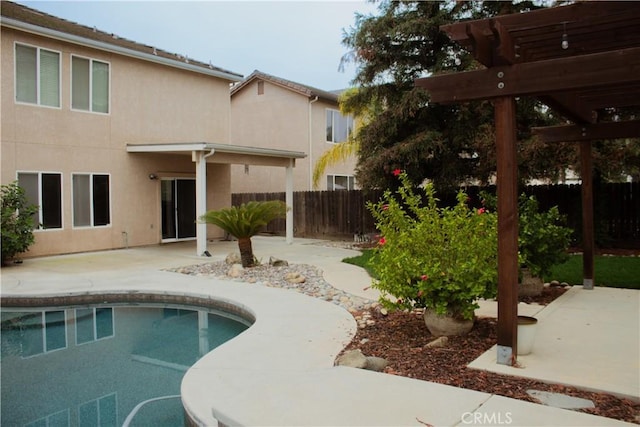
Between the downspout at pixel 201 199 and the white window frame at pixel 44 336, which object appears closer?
the white window frame at pixel 44 336

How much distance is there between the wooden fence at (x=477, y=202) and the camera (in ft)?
45.3

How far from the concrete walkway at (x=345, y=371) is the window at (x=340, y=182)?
14.9 m

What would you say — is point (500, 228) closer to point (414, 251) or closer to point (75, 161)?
point (414, 251)

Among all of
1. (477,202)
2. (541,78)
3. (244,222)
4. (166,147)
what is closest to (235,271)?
(244,222)

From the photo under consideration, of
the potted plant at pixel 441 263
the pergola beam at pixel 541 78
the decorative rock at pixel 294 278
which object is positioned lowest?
the decorative rock at pixel 294 278

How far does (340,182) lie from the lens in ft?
80.2

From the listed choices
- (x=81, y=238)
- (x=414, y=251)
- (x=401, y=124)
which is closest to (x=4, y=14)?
(x=81, y=238)

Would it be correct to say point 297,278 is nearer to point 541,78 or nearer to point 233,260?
point 233,260

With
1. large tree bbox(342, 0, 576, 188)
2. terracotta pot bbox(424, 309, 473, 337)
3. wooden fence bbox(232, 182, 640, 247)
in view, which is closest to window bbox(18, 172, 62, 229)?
large tree bbox(342, 0, 576, 188)

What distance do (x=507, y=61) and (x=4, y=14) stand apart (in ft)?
42.7

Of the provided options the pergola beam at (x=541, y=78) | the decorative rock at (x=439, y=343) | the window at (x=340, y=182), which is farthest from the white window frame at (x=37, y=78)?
the window at (x=340, y=182)

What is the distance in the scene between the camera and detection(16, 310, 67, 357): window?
6855 millimetres

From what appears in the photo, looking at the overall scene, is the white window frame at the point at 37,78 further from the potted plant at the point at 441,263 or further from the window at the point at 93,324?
the potted plant at the point at 441,263

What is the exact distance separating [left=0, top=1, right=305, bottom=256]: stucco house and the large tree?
3437mm
